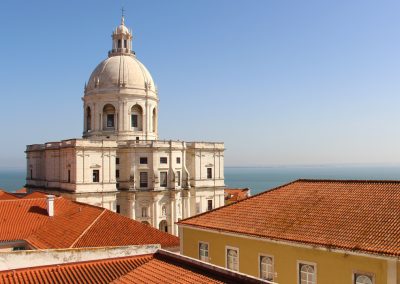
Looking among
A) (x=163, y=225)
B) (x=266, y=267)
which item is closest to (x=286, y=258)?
(x=266, y=267)

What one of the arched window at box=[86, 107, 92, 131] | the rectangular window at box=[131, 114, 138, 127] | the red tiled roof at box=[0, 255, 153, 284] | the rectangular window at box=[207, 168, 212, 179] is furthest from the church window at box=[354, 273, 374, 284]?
the arched window at box=[86, 107, 92, 131]

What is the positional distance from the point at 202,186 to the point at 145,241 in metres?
31.9

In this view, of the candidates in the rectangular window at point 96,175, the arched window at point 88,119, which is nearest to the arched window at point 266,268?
the rectangular window at point 96,175

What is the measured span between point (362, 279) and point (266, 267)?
4269mm

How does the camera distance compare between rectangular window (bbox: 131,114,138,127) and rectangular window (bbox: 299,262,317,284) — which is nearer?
rectangular window (bbox: 299,262,317,284)

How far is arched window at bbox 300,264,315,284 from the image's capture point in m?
17.0

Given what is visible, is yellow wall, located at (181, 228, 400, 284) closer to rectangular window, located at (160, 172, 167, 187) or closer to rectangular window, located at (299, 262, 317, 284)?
rectangular window, located at (299, 262, 317, 284)

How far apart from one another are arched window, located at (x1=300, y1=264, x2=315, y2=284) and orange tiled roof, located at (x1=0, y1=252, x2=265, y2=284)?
4.83 metres

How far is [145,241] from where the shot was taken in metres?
25.9

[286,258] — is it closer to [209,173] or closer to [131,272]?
[131,272]

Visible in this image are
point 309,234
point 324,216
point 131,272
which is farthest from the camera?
point 324,216

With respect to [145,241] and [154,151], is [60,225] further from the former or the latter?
[154,151]

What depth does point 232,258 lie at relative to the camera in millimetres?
20156

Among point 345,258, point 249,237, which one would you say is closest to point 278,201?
point 249,237
